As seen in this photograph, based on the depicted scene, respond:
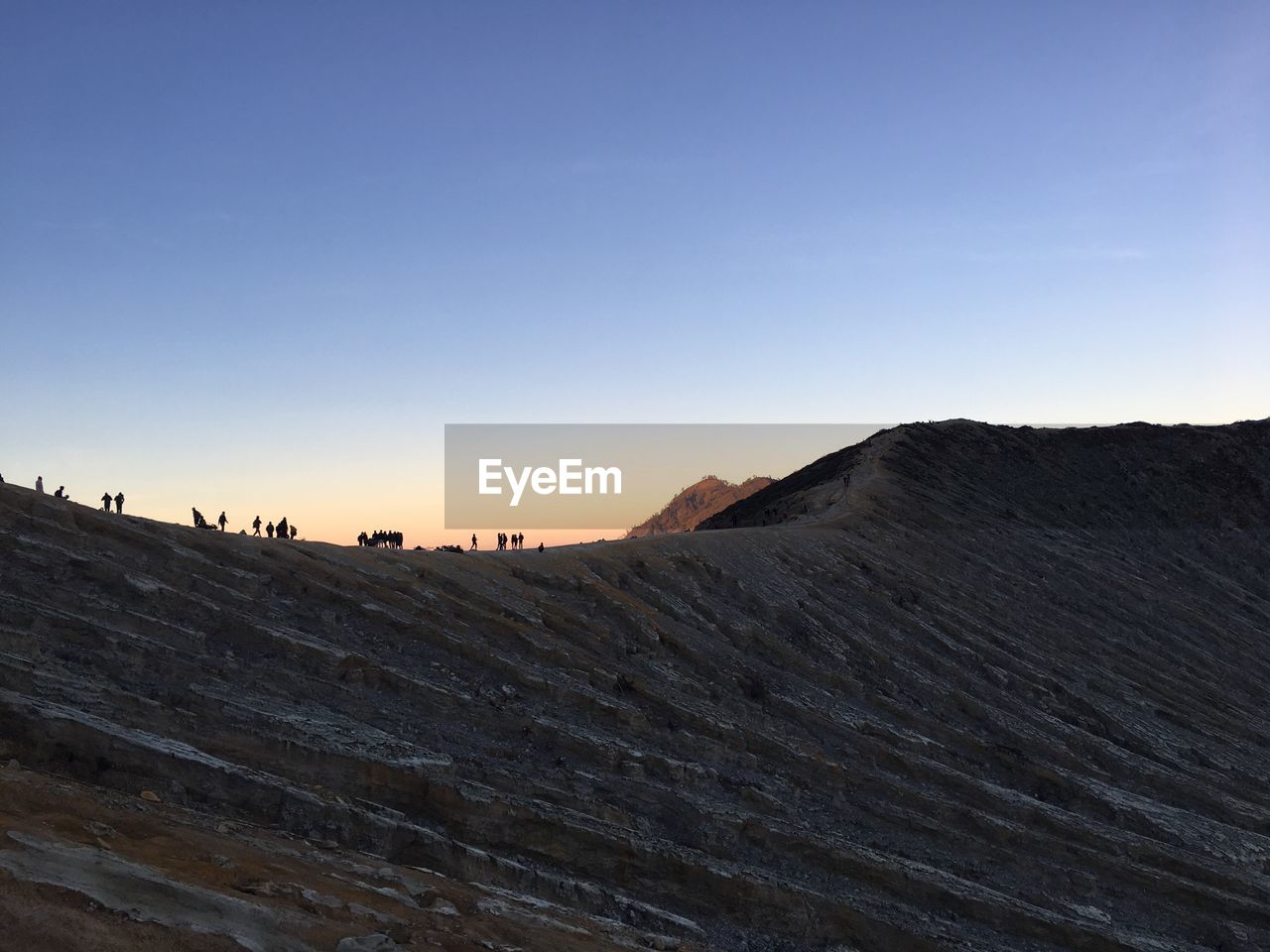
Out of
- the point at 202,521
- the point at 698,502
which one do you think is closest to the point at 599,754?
the point at 202,521

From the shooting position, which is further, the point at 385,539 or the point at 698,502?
the point at 698,502

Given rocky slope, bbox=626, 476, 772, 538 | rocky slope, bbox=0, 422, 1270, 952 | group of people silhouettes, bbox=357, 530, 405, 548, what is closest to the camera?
rocky slope, bbox=0, 422, 1270, 952

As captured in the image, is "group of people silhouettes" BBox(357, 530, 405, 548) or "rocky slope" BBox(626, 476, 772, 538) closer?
"group of people silhouettes" BBox(357, 530, 405, 548)

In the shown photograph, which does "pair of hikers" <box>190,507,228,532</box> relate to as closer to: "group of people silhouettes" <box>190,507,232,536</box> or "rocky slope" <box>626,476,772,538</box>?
"group of people silhouettes" <box>190,507,232,536</box>

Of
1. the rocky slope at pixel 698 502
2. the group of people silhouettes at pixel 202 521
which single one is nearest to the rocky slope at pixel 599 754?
the group of people silhouettes at pixel 202 521

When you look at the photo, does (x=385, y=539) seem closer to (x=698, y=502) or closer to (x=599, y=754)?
(x=599, y=754)

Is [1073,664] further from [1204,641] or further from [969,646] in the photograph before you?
[1204,641]

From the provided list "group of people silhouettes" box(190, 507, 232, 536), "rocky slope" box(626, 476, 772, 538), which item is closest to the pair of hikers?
"group of people silhouettes" box(190, 507, 232, 536)
